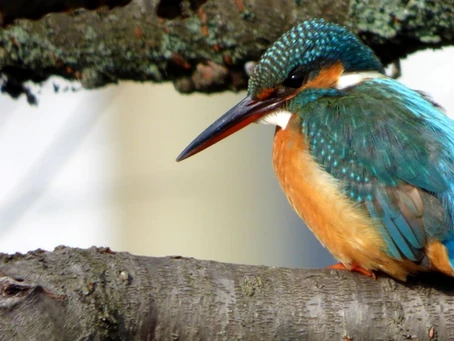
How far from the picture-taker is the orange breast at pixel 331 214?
2143mm

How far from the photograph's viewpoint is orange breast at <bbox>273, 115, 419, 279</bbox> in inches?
84.4

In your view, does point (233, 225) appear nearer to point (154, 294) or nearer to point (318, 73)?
point (318, 73)

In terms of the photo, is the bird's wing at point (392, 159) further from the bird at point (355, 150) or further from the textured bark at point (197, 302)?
the textured bark at point (197, 302)

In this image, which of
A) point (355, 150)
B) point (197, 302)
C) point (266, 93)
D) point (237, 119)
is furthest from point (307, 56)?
point (197, 302)

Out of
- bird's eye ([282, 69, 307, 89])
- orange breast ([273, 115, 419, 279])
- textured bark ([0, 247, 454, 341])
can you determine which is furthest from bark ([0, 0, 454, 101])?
textured bark ([0, 247, 454, 341])

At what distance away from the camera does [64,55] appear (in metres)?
2.35

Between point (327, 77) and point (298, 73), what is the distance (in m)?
0.10

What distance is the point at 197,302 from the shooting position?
5.53ft

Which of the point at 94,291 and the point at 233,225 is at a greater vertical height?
the point at 94,291

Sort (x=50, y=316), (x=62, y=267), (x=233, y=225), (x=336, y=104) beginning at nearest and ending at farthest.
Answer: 1. (x=50, y=316)
2. (x=62, y=267)
3. (x=336, y=104)
4. (x=233, y=225)

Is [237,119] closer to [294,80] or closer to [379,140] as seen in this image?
[294,80]

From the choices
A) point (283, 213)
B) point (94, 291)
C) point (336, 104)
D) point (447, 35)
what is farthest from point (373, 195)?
point (283, 213)

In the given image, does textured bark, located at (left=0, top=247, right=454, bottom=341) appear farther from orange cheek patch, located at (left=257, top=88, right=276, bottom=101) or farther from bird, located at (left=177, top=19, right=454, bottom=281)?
orange cheek patch, located at (left=257, top=88, right=276, bottom=101)

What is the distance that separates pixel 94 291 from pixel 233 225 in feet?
10.4
